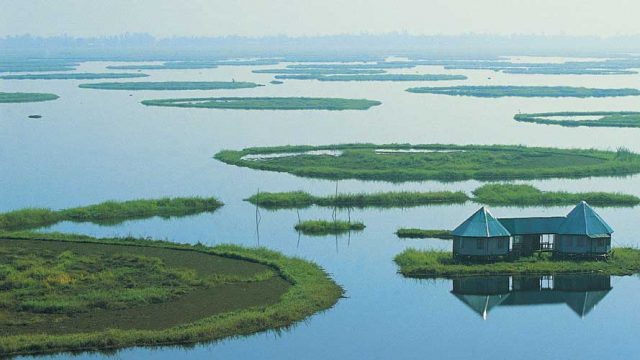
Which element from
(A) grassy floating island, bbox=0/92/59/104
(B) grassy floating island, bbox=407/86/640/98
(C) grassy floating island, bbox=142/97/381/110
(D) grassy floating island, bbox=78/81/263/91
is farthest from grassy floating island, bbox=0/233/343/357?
(D) grassy floating island, bbox=78/81/263/91

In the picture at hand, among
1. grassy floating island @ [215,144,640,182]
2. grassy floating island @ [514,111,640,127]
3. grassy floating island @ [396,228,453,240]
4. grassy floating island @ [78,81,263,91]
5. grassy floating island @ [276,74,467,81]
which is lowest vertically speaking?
grassy floating island @ [396,228,453,240]

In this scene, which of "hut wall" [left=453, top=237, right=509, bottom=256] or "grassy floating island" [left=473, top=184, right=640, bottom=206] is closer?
"hut wall" [left=453, top=237, right=509, bottom=256]

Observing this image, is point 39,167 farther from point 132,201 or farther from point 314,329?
point 314,329

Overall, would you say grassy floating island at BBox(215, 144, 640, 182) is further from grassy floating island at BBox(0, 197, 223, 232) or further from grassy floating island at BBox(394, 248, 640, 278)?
grassy floating island at BBox(394, 248, 640, 278)

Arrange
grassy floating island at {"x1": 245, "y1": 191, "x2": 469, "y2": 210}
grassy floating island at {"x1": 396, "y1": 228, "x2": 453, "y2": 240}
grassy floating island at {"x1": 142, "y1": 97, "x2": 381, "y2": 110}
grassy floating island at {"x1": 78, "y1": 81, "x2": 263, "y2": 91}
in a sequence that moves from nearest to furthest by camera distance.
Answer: grassy floating island at {"x1": 396, "y1": 228, "x2": 453, "y2": 240}
grassy floating island at {"x1": 245, "y1": 191, "x2": 469, "y2": 210}
grassy floating island at {"x1": 142, "y1": 97, "x2": 381, "y2": 110}
grassy floating island at {"x1": 78, "y1": 81, "x2": 263, "y2": 91}

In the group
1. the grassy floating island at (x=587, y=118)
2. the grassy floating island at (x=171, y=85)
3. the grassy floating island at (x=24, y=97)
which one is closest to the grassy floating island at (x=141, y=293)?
the grassy floating island at (x=587, y=118)

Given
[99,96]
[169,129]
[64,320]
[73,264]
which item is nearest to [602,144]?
[169,129]

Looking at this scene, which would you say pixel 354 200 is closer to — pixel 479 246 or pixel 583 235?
pixel 479 246
